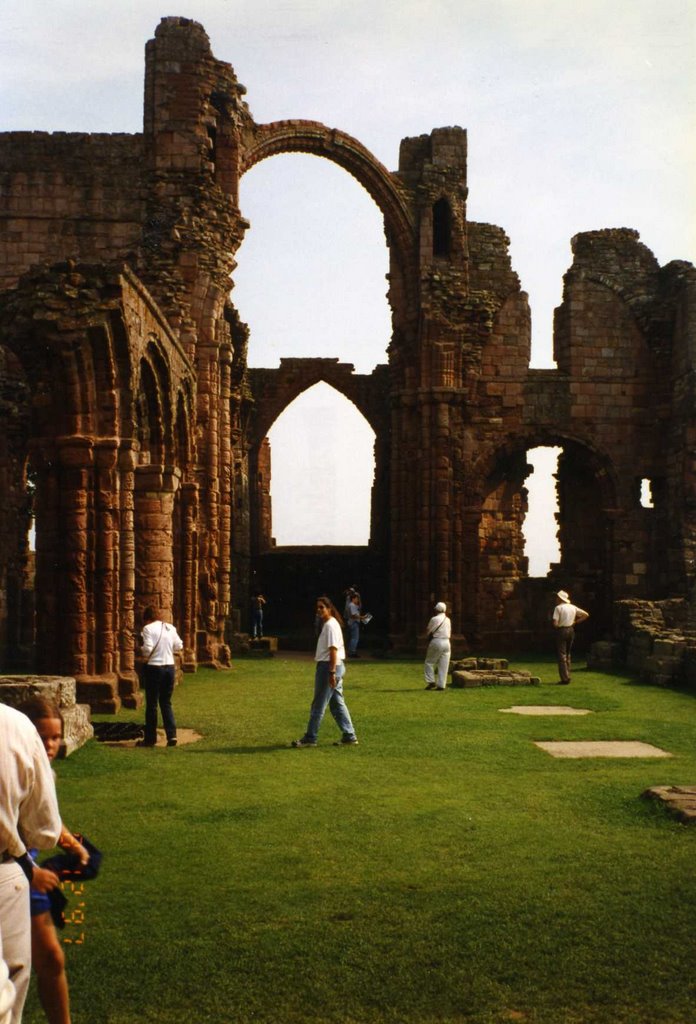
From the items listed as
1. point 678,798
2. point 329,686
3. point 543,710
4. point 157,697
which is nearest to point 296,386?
point 543,710

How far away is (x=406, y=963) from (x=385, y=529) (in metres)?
28.8

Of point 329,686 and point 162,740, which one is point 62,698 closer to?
point 162,740

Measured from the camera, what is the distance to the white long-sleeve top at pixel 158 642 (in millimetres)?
11078

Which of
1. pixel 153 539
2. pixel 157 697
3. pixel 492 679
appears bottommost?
pixel 492 679

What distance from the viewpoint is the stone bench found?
383 inches

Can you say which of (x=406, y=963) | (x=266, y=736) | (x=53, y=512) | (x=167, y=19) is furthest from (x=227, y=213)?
(x=406, y=963)

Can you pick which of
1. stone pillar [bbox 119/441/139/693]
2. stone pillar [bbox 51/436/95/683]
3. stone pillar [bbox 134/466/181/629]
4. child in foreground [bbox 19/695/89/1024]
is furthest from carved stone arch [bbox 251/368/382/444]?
child in foreground [bbox 19/695/89/1024]

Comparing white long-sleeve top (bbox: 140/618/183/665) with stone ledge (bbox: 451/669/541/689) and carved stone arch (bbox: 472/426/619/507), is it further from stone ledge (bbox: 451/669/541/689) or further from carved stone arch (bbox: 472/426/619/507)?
carved stone arch (bbox: 472/426/619/507)

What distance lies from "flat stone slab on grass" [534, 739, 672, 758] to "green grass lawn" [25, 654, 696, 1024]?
181mm

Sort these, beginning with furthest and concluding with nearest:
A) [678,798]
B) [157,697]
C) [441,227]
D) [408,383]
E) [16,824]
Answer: [441,227], [408,383], [157,697], [678,798], [16,824]

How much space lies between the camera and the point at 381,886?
614 cm

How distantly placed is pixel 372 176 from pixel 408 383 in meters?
4.47

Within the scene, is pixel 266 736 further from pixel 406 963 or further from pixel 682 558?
pixel 682 558


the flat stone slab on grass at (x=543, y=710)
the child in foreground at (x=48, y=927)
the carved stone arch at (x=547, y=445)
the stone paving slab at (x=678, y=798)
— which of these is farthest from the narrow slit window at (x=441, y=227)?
the child in foreground at (x=48, y=927)
